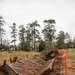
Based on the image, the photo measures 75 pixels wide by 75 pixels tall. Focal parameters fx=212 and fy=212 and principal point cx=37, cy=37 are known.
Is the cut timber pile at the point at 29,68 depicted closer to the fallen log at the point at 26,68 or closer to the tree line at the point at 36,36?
the fallen log at the point at 26,68

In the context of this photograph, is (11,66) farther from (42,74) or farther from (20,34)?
(20,34)

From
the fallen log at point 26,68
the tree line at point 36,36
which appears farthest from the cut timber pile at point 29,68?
the tree line at point 36,36

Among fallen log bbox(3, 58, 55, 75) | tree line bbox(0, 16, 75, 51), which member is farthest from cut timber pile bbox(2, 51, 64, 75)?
tree line bbox(0, 16, 75, 51)

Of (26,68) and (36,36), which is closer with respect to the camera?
(26,68)

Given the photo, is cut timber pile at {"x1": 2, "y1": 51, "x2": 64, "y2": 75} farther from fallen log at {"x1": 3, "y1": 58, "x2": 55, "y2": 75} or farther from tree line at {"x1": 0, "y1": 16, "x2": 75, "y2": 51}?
tree line at {"x1": 0, "y1": 16, "x2": 75, "y2": 51}

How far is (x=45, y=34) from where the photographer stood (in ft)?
218

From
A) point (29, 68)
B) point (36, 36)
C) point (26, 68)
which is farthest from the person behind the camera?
point (36, 36)

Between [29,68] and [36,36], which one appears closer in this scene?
[29,68]

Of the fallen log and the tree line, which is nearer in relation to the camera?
the fallen log

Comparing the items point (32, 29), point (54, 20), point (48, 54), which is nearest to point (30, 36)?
point (32, 29)

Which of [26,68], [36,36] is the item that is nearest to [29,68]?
[26,68]

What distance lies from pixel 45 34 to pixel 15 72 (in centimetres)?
5795

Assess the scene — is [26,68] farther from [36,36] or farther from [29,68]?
[36,36]

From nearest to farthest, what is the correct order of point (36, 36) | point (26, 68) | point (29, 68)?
point (26, 68), point (29, 68), point (36, 36)
